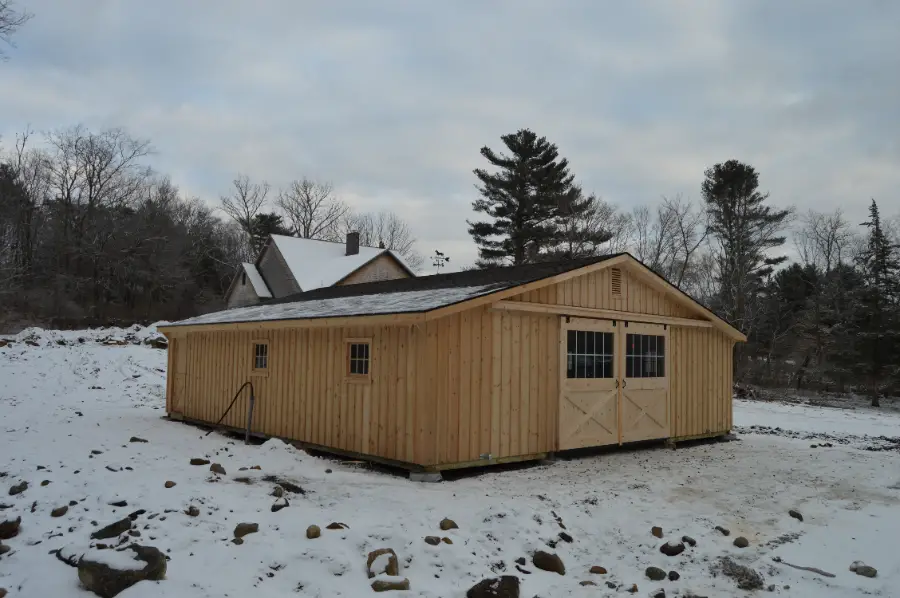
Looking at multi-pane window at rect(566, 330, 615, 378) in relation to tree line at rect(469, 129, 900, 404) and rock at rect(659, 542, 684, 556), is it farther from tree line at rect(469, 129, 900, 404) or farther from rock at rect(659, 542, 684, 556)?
tree line at rect(469, 129, 900, 404)

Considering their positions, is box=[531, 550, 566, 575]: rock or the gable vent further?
the gable vent

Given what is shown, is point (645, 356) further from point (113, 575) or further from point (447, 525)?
point (113, 575)

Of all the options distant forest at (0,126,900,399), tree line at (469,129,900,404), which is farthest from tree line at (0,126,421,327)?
tree line at (469,129,900,404)

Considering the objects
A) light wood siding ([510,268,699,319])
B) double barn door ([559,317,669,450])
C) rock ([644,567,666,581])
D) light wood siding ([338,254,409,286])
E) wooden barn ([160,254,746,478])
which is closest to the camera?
rock ([644,567,666,581])

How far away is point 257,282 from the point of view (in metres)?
30.3

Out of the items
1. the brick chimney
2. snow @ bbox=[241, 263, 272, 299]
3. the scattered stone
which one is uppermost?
the brick chimney

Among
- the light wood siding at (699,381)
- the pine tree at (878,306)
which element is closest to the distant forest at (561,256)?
the pine tree at (878,306)

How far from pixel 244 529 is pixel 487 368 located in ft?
12.6

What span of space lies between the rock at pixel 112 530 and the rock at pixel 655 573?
4161mm

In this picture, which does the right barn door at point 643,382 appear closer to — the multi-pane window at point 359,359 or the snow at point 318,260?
the multi-pane window at point 359,359

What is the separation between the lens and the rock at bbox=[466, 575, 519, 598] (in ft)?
13.9

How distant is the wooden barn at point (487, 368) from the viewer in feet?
24.6

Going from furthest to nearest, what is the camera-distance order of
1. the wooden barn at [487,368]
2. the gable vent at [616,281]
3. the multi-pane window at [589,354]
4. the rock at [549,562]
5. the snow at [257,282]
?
the snow at [257,282], the gable vent at [616,281], the multi-pane window at [589,354], the wooden barn at [487,368], the rock at [549,562]

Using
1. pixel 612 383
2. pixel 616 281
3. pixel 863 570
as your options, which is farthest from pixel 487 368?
pixel 863 570
